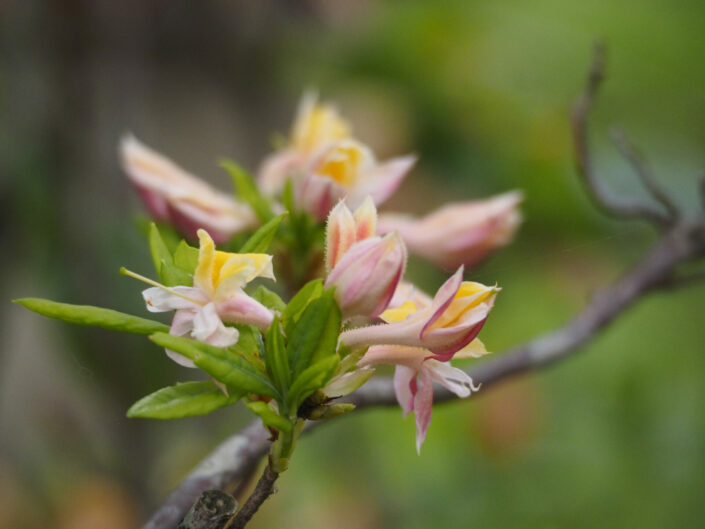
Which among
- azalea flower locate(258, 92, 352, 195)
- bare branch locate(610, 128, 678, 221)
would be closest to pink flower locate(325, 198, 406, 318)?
azalea flower locate(258, 92, 352, 195)

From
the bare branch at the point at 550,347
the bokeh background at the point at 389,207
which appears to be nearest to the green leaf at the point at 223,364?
the bare branch at the point at 550,347

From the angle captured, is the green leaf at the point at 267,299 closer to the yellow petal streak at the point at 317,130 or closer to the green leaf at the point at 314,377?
the green leaf at the point at 314,377

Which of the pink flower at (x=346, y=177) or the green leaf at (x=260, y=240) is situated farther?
the pink flower at (x=346, y=177)

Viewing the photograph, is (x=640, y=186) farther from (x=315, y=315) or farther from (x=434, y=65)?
(x=434, y=65)

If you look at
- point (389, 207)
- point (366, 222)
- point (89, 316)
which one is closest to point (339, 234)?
point (366, 222)

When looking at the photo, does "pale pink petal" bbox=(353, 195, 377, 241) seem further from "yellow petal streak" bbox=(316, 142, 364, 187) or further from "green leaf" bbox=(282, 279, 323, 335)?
"yellow petal streak" bbox=(316, 142, 364, 187)

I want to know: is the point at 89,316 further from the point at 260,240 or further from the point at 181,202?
the point at 181,202
